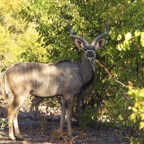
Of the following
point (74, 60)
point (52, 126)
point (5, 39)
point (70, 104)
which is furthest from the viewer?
point (5, 39)

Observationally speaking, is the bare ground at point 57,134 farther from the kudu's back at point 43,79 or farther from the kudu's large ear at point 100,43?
the kudu's large ear at point 100,43

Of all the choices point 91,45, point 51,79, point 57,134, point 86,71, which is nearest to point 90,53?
point 91,45

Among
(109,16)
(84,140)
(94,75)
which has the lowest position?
(84,140)

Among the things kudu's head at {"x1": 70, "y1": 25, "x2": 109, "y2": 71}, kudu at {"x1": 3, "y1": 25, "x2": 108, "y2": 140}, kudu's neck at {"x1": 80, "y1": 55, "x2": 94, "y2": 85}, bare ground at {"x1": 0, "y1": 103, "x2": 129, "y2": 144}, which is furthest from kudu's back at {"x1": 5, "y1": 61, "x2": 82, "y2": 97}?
bare ground at {"x1": 0, "y1": 103, "x2": 129, "y2": 144}

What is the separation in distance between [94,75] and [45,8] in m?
1.58

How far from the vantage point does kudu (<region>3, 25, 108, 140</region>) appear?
22.8 ft

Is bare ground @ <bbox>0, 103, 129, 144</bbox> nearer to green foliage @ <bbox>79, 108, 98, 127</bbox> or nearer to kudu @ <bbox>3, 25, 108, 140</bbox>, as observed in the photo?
green foliage @ <bbox>79, 108, 98, 127</bbox>

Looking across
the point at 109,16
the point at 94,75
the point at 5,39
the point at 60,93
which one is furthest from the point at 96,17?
the point at 5,39

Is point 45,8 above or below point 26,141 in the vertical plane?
above

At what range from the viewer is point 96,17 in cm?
757

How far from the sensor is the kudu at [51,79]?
6961 mm

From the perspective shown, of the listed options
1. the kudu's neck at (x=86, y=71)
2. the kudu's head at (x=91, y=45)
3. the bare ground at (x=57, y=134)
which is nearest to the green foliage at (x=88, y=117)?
the bare ground at (x=57, y=134)

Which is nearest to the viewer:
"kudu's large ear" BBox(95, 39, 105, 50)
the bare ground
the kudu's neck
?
Result: the bare ground

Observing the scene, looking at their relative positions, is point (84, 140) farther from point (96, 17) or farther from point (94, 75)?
point (96, 17)
